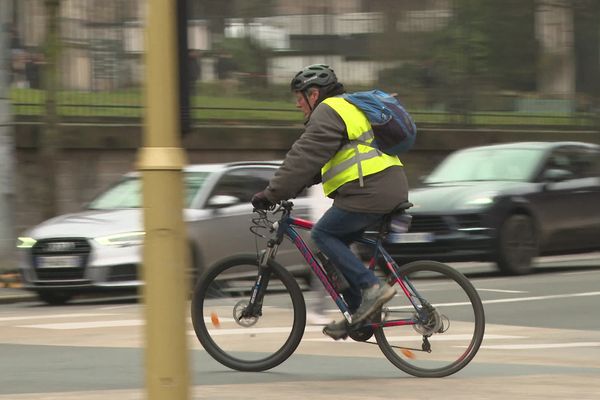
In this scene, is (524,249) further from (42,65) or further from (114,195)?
(42,65)

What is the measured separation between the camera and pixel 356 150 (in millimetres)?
8250

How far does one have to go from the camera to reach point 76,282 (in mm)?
14562

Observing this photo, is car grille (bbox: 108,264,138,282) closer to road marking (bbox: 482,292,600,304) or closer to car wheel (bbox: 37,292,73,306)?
car wheel (bbox: 37,292,73,306)

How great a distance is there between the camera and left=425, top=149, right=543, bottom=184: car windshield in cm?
1750

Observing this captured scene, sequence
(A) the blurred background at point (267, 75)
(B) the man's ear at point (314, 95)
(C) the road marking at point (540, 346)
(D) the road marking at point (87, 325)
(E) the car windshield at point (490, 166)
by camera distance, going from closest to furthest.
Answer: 1. (B) the man's ear at point (314, 95)
2. (C) the road marking at point (540, 346)
3. (D) the road marking at point (87, 325)
4. (E) the car windshield at point (490, 166)
5. (A) the blurred background at point (267, 75)

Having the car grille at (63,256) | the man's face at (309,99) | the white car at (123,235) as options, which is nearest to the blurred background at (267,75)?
the white car at (123,235)

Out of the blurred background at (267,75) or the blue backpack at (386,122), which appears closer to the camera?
the blue backpack at (386,122)

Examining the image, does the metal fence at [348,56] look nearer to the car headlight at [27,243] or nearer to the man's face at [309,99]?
the car headlight at [27,243]

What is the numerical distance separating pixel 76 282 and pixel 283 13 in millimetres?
10801

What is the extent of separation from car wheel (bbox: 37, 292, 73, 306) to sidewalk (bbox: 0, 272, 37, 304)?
401mm

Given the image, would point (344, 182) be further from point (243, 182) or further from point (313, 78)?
point (243, 182)

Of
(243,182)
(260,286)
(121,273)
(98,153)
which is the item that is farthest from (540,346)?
(98,153)

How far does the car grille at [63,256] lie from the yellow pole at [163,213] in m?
9.15

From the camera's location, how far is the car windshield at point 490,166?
17.5m
